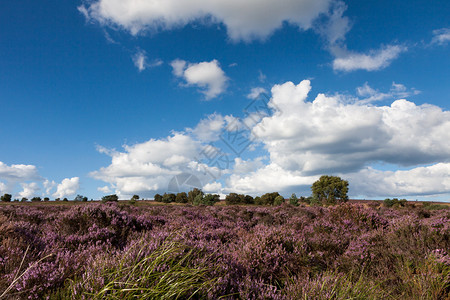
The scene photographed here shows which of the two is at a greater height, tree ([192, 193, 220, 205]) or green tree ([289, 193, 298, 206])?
tree ([192, 193, 220, 205])

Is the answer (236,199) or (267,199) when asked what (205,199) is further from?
(267,199)

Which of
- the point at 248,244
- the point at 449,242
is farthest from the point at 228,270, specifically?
the point at 449,242

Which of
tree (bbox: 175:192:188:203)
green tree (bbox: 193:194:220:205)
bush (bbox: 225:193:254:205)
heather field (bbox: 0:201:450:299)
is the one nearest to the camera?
heather field (bbox: 0:201:450:299)

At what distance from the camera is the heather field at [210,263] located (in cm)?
292

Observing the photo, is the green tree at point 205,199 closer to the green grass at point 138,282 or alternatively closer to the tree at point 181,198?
the tree at point 181,198

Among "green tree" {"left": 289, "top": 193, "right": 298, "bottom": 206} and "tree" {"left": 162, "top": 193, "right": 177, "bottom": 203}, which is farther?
"tree" {"left": 162, "top": 193, "right": 177, "bottom": 203}

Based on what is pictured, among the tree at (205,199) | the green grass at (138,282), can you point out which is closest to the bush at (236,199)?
the tree at (205,199)

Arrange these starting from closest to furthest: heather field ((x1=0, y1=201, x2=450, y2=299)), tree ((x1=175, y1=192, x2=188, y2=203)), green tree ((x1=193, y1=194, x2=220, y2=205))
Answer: heather field ((x1=0, y1=201, x2=450, y2=299)), green tree ((x1=193, y1=194, x2=220, y2=205)), tree ((x1=175, y1=192, x2=188, y2=203))

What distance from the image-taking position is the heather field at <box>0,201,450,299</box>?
2.92 m

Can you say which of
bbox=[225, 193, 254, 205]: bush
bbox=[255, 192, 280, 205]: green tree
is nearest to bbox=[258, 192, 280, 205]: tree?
bbox=[255, 192, 280, 205]: green tree

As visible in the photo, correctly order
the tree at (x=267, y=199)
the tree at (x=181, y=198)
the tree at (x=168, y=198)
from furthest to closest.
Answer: the tree at (x=267, y=199) < the tree at (x=181, y=198) < the tree at (x=168, y=198)

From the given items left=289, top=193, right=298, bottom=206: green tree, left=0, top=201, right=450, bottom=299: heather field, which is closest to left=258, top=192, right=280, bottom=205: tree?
left=289, top=193, right=298, bottom=206: green tree

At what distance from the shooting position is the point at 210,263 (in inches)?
142

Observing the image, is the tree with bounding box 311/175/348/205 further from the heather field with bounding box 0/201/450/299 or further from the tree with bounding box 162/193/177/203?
the heather field with bounding box 0/201/450/299
